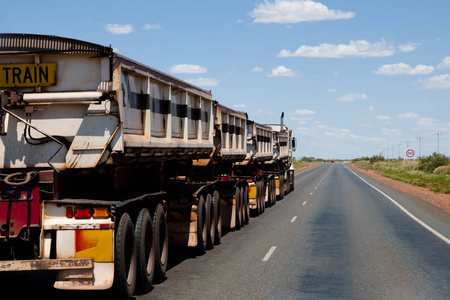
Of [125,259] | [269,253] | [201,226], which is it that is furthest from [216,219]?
[125,259]

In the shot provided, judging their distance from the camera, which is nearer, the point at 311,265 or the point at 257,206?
the point at 311,265

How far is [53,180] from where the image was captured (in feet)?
23.5

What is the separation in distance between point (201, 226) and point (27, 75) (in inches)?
216

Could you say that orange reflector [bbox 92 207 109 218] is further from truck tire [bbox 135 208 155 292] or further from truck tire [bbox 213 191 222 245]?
truck tire [bbox 213 191 222 245]

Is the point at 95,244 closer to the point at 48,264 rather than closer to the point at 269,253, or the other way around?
the point at 48,264

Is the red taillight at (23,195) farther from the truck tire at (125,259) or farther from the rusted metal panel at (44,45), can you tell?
the rusted metal panel at (44,45)

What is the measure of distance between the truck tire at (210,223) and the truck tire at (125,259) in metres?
4.76

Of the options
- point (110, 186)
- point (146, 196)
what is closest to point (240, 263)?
point (146, 196)

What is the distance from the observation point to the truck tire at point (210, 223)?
42.5 ft

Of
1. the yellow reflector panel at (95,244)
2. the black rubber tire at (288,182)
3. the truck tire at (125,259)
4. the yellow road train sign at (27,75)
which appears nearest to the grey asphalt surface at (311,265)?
the truck tire at (125,259)

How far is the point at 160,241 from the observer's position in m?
9.93

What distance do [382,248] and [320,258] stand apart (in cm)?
207

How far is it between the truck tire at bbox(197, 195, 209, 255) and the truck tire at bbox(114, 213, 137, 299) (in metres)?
3.70

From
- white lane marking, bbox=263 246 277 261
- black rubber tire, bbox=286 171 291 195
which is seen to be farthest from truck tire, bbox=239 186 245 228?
black rubber tire, bbox=286 171 291 195
